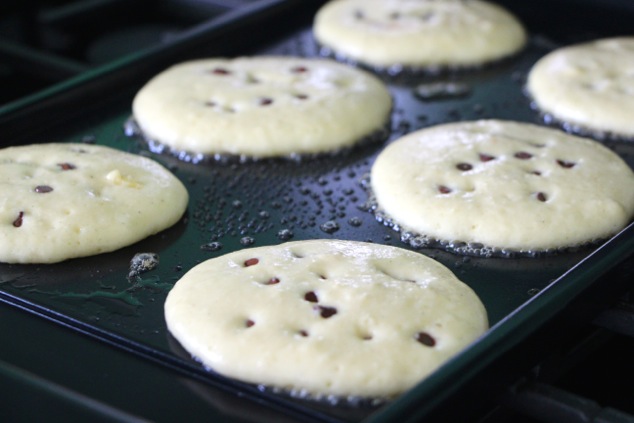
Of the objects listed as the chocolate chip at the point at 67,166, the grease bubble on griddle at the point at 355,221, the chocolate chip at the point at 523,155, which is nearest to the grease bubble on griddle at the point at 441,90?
the chocolate chip at the point at 523,155

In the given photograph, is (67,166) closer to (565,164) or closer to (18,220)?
(18,220)

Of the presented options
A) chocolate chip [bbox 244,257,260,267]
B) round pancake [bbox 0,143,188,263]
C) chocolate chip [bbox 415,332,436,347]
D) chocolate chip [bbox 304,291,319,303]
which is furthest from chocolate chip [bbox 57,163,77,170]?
chocolate chip [bbox 415,332,436,347]

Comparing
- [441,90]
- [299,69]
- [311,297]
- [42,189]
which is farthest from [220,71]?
[311,297]

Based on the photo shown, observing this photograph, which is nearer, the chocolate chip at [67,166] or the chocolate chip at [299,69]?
the chocolate chip at [67,166]

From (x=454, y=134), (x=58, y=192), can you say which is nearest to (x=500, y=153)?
(x=454, y=134)

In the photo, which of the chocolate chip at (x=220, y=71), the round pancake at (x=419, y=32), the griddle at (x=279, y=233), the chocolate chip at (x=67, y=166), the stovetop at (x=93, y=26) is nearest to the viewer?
the griddle at (x=279, y=233)

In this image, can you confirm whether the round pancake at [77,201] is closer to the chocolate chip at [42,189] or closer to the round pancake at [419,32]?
the chocolate chip at [42,189]

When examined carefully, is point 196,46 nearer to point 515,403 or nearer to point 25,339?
point 25,339
